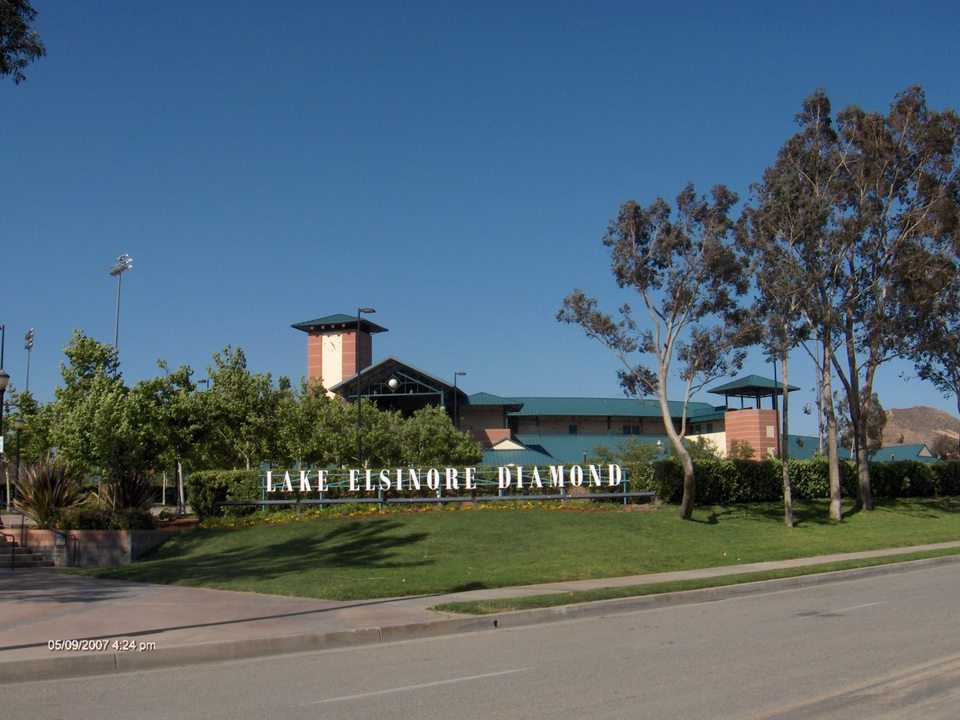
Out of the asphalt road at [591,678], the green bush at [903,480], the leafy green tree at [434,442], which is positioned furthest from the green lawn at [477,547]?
the leafy green tree at [434,442]

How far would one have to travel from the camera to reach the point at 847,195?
3578 cm

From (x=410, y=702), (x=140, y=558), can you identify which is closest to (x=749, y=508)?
(x=140, y=558)

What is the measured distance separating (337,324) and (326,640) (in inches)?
2645

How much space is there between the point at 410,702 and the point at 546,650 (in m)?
3.35

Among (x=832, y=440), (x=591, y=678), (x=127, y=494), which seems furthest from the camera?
(x=832, y=440)

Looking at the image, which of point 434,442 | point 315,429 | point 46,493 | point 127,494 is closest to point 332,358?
point 434,442

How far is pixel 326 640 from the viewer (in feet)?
40.3

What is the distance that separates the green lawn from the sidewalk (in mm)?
1141

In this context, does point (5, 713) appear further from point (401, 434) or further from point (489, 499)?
point (401, 434)

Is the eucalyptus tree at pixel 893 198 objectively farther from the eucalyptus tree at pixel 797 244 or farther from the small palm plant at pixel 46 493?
the small palm plant at pixel 46 493

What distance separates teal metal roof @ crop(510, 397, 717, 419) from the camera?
294 ft

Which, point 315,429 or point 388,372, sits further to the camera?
point 388,372

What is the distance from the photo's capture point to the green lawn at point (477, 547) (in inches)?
733

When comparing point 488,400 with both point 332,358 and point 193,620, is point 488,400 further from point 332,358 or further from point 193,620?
point 193,620
